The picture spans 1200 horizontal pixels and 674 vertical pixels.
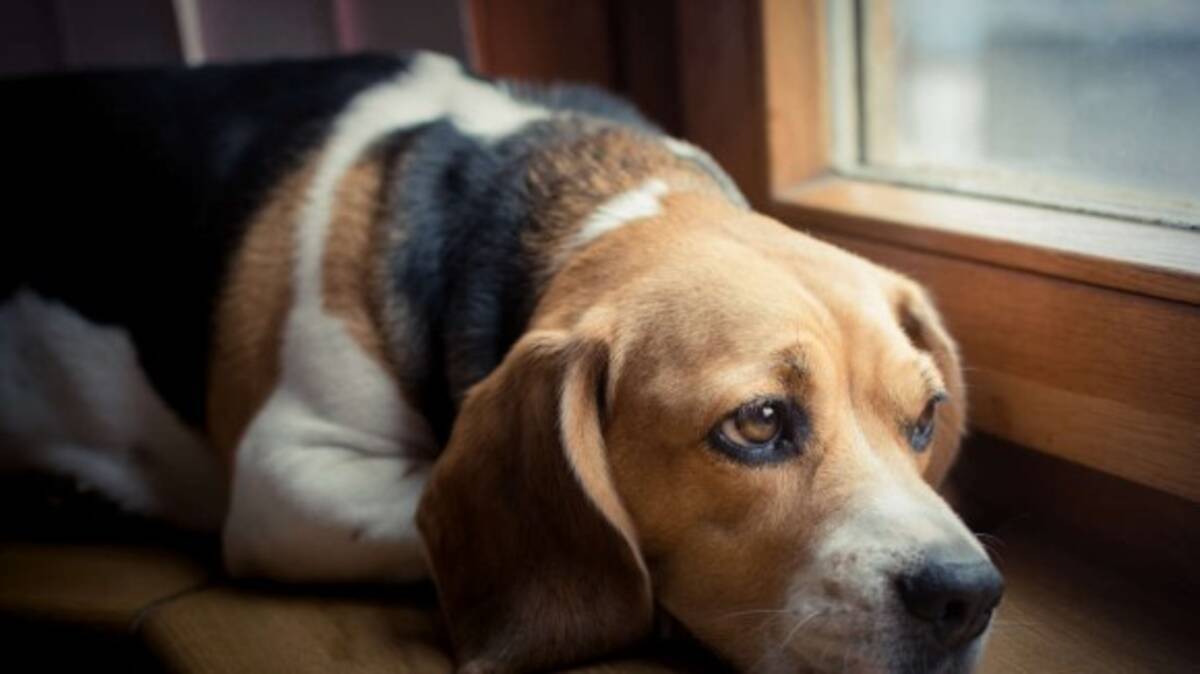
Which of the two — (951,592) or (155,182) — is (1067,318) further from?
(155,182)

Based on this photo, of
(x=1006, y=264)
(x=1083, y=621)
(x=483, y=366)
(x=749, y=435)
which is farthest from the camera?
(x=1006, y=264)

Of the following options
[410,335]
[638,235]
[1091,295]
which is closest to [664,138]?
[638,235]

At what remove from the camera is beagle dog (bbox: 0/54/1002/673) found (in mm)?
1458

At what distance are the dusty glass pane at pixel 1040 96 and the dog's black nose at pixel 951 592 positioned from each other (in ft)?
2.53

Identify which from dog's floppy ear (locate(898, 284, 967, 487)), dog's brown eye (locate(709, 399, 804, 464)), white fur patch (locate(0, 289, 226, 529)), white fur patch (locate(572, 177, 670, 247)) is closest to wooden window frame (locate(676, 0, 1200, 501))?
dog's floppy ear (locate(898, 284, 967, 487))

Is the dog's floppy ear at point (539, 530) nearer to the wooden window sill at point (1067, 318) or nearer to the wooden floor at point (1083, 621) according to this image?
the wooden floor at point (1083, 621)

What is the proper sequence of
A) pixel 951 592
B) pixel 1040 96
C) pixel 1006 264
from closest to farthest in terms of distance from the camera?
pixel 951 592 → pixel 1006 264 → pixel 1040 96

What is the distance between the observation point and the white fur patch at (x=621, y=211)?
70.6 inches

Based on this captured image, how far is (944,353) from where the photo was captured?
1.78 metres

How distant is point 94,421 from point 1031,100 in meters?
1.68

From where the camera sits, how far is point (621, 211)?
71.6 inches

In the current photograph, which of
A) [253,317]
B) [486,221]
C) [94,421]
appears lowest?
[94,421]

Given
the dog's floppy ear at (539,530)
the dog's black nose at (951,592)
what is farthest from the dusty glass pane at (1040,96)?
the dog's floppy ear at (539,530)

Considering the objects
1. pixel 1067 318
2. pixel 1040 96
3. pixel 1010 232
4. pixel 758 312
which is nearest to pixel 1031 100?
pixel 1040 96
